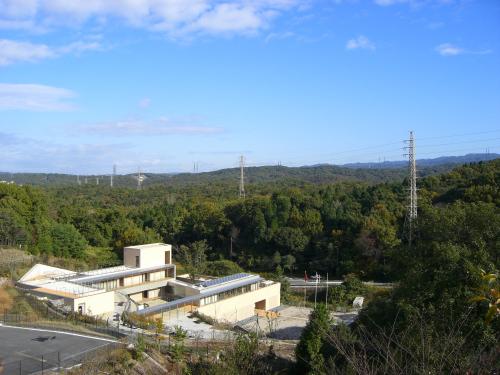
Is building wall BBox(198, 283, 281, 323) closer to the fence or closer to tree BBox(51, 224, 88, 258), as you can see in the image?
the fence

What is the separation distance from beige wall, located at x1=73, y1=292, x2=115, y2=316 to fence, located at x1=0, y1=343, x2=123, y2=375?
5.04 metres

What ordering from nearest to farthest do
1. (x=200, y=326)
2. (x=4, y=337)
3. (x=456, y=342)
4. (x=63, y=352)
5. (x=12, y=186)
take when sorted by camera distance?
(x=456, y=342), (x=63, y=352), (x=4, y=337), (x=200, y=326), (x=12, y=186)

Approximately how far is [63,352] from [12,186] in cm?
2358

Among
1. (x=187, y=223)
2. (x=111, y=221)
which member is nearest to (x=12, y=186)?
(x=111, y=221)

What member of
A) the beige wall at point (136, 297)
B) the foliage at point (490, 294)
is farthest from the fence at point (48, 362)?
the beige wall at point (136, 297)

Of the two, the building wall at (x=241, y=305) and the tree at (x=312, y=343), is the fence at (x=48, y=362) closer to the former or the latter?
the tree at (x=312, y=343)

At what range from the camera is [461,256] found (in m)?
10.2

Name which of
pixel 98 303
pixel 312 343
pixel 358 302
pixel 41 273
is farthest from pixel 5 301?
pixel 358 302

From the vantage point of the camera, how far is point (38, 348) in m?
11.0

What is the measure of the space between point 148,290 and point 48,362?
35.5 feet

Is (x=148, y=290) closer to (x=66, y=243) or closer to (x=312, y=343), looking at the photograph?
(x=66, y=243)

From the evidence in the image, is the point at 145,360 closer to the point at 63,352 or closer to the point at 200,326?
the point at 63,352

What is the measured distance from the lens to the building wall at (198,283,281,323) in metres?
19.1

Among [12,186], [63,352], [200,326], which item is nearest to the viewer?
[63,352]
